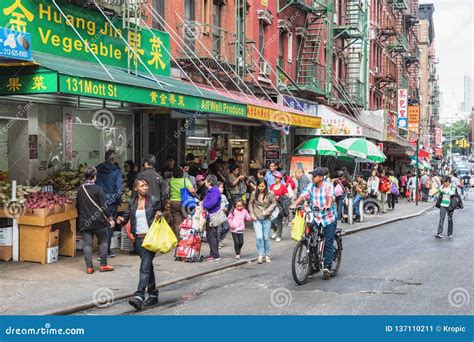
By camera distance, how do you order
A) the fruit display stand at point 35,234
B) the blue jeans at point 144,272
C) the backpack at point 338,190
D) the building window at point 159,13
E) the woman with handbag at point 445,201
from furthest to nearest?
the backpack at point 338,190, the building window at point 159,13, the woman with handbag at point 445,201, the fruit display stand at point 35,234, the blue jeans at point 144,272

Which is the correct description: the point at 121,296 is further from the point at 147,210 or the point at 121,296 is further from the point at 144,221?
the point at 147,210

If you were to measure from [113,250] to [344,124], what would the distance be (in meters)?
16.8

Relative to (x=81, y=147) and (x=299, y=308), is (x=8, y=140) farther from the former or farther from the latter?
(x=299, y=308)

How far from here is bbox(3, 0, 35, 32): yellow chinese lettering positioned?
1173cm

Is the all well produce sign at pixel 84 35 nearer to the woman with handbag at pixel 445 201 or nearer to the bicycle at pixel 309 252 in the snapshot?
the bicycle at pixel 309 252

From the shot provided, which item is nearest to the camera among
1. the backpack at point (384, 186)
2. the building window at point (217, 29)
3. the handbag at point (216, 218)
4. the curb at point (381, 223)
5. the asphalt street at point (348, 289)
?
the asphalt street at point (348, 289)

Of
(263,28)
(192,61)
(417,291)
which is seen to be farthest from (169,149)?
(417,291)

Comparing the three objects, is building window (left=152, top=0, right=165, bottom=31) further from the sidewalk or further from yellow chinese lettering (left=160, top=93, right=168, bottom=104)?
the sidewalk

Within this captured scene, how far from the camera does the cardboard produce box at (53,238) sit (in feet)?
36.6

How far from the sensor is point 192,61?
17.4 m

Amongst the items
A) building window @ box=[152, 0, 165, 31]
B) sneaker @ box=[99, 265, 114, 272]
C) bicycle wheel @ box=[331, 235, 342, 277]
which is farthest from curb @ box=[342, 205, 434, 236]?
sneaker @ box=[99, 265, 114, 272]

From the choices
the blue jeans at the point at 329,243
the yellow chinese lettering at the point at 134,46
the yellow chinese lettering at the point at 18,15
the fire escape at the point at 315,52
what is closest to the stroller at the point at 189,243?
the blue jeans at the point at 329,243

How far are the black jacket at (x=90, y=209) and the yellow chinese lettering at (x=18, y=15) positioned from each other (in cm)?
373

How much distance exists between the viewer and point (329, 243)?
33.1 ft
